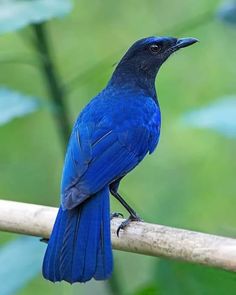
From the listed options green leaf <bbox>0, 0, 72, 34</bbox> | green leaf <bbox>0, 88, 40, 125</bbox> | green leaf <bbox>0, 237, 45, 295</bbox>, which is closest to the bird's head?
green leaf <bbox>0, 0, 72, 34</bbox>

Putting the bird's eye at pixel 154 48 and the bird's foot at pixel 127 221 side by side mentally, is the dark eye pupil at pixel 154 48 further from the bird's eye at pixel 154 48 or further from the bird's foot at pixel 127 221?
the bird's foot at pixel 127 221

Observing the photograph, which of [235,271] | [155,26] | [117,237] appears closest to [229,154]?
[155,26]

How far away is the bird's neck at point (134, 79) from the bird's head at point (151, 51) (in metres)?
0.02

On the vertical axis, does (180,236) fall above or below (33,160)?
above

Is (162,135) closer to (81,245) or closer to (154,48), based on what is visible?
(154,48)

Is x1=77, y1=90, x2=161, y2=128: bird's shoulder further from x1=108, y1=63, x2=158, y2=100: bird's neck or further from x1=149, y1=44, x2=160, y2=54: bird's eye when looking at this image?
x1=149, y1=44, x2=160, y2=54: bird's eye

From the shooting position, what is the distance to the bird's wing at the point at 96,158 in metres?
3.45

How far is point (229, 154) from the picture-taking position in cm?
707

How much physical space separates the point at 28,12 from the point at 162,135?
11.5 feet

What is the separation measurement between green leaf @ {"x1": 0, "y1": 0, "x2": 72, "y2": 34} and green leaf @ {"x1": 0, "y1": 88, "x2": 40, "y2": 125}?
13.2 inches

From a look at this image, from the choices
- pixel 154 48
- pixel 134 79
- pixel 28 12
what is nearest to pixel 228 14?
pixel 154 48

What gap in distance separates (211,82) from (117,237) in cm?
391

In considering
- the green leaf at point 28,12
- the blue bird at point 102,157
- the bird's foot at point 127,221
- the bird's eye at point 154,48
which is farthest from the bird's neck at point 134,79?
the bird's foot at point 127,221

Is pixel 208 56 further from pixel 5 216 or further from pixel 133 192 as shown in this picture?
pixel 5 216
